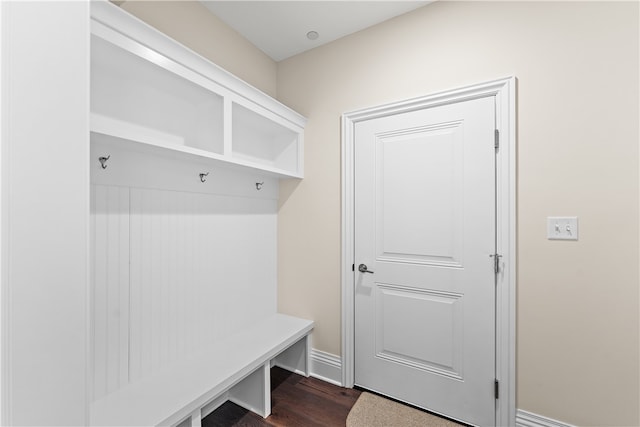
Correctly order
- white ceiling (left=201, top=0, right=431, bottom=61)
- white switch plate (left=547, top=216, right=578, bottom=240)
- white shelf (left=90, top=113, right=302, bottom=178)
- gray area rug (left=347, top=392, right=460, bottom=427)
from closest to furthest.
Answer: white shelf (left=90, top=113, right=302, bottom=178), white switch plate (left=547, top=216, right=578, bottom=240), gray area rug (left=347, top=392, right=460, bottom=427), white ceiling (left=201, top=0, right=431, bottom=61)

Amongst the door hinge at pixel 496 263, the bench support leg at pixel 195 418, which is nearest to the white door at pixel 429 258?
the door hinge at pixel 496 263

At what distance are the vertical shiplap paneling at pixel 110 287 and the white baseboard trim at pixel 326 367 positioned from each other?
1.25 metres

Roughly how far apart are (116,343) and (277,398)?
106 centimetres

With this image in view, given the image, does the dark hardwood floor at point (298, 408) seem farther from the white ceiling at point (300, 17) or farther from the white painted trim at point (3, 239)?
the white ceiling at point (300, 17)

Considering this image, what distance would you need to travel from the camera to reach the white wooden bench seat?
1.22m

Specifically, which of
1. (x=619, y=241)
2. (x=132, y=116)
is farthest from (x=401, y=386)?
(x=132, y=116)

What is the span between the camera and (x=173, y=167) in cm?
159

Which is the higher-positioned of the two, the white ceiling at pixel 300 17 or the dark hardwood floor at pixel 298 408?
the white ceiling at pixel 300 17

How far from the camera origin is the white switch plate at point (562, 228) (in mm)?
1418

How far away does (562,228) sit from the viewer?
1.44 metres

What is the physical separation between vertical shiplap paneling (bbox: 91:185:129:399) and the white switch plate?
212 cm

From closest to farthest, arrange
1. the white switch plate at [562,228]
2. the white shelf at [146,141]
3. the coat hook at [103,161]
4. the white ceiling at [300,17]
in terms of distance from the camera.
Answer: the white shelf at [146,141], the coat hook at [103,161], the white switch plate at [562,228], the white ceiling at [300,17]

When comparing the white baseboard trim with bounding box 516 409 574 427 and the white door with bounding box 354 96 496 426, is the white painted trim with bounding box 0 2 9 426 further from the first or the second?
the white baseboard trim with bounding box 516 409 574 427

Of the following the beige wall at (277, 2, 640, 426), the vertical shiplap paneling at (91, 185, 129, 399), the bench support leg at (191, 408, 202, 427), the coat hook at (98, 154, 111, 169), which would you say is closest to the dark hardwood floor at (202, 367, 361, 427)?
the bench support leg at (191, 408, 202, 427)
